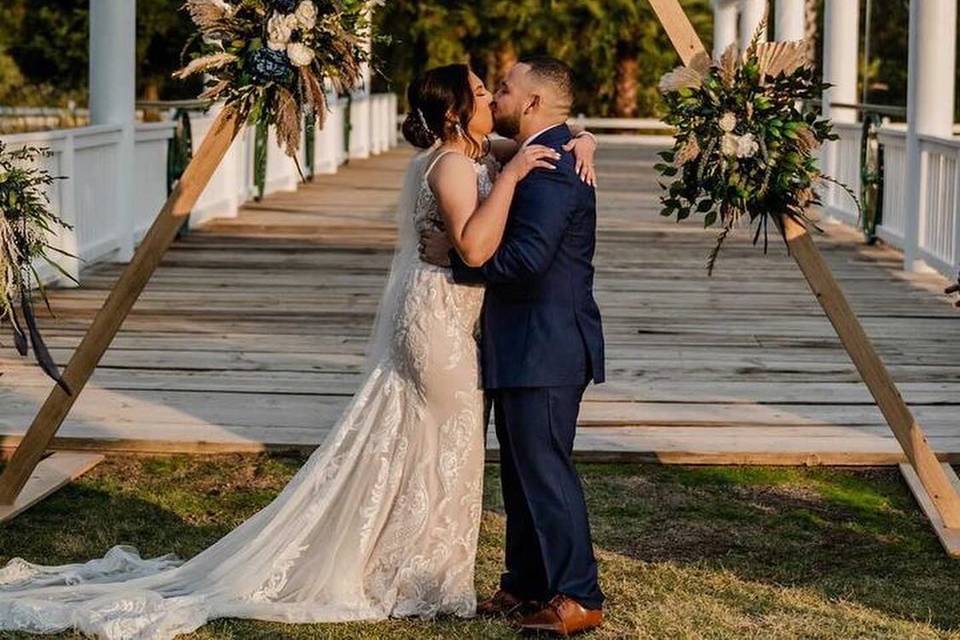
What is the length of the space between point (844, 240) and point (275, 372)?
8698 mm

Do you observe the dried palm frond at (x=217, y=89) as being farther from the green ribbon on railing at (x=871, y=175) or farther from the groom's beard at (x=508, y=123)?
the green ribbon on railing at (x=871, y=175)

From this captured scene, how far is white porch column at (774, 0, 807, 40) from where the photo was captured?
17.3 metres

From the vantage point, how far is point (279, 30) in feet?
19.9

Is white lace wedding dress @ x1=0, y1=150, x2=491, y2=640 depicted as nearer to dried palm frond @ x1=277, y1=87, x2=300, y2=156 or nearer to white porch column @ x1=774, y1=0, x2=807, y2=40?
dried palm frond @ x1=277, y1=87, x2=300, y2=156

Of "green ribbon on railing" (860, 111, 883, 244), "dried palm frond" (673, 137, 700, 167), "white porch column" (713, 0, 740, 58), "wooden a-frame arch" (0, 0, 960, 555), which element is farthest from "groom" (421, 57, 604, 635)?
"white porch column" (713, 0, 740, 58)

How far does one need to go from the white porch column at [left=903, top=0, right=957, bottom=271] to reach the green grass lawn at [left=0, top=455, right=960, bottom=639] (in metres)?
6.83

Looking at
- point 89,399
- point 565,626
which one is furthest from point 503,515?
point 89,399

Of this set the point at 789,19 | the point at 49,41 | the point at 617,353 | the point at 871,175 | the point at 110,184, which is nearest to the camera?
the point at 617,353

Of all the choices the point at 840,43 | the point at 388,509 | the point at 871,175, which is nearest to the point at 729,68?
the point at 388,509

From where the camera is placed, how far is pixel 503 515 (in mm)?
6852

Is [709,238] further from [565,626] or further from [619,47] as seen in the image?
[619,47]

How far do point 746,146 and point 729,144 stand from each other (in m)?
0.05

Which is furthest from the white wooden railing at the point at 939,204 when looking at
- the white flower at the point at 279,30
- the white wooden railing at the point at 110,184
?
the white flower at the point at 279,30

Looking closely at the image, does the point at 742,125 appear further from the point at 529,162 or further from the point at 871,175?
the point at 871,175
